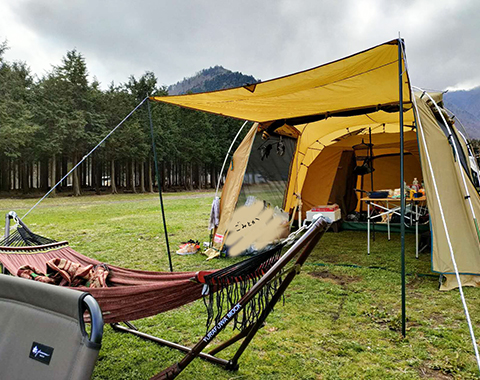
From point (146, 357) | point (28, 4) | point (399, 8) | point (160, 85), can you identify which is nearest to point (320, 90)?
point (146, 357)

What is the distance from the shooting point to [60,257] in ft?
7.99

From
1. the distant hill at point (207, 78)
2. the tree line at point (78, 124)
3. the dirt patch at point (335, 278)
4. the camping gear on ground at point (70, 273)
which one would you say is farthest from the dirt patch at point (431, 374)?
the distant hill at point (207, 78)

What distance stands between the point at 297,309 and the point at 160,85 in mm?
21549

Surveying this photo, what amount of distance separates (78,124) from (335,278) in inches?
627

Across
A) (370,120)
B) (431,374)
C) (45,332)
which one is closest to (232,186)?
(370,120)

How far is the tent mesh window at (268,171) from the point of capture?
4555mm

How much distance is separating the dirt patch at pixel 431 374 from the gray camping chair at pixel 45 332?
1699mm

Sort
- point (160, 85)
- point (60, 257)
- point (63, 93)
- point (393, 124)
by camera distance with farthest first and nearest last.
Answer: point (160, 85) < point (63, 93) < point (393, 124) < point (60, 257)

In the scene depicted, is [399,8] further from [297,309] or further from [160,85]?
[160,85]

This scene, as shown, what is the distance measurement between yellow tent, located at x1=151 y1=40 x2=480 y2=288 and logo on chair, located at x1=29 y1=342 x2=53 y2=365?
2177 millimetres

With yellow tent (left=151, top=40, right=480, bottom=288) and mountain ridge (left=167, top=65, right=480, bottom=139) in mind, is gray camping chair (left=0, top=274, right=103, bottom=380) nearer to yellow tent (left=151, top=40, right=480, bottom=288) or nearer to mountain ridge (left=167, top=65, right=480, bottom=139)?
yellow tent (left=151, top=40, right=480, bottom=288)

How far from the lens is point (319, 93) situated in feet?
10.8

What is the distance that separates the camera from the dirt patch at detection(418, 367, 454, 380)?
1.70 m

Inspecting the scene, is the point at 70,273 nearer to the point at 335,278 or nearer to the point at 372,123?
the point at 335,278
